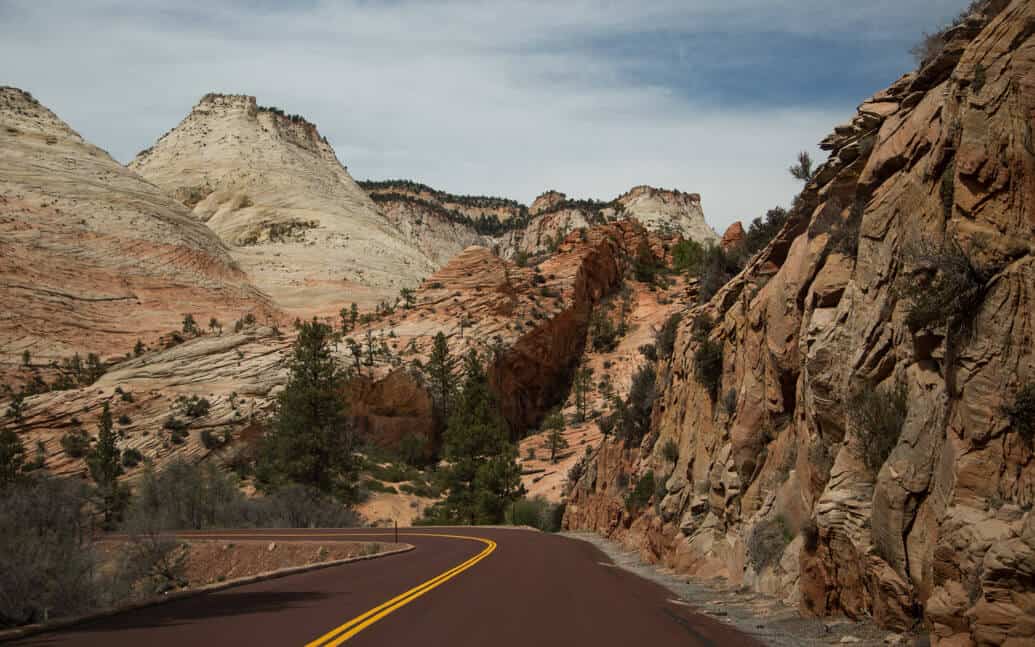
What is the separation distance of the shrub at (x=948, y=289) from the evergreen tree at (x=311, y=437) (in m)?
40.9

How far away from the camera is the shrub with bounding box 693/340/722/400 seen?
21266 mm

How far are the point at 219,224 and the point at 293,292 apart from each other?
24.6m

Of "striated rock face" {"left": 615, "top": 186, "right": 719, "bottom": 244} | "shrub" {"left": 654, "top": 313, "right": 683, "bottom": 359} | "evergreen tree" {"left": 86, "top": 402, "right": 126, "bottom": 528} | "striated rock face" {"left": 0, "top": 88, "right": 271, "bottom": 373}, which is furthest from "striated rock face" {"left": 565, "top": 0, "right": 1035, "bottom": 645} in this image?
"striated rock face" {"left": 615, "top": 186, "right": 719, "bottom": 244}

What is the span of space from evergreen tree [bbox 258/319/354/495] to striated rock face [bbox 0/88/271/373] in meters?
23.4

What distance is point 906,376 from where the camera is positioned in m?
10.3

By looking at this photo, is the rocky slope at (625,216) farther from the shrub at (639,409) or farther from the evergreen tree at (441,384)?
the shrub at (639,409)

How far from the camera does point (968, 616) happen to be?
7.24 m

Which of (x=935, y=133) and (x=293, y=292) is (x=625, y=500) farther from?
(x=293, y=292)

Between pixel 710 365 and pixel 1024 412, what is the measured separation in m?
13.7

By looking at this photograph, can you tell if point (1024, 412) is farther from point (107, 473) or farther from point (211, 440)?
point (211, 440)

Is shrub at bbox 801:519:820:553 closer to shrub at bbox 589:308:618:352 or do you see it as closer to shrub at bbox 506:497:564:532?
shrub at bbox 506:497:564:532

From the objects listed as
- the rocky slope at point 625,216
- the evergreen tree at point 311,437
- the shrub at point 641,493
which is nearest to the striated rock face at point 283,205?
the rocky slope at point 625,216

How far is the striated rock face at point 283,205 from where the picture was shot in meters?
87.9

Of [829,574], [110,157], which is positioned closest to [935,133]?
[829,574]
